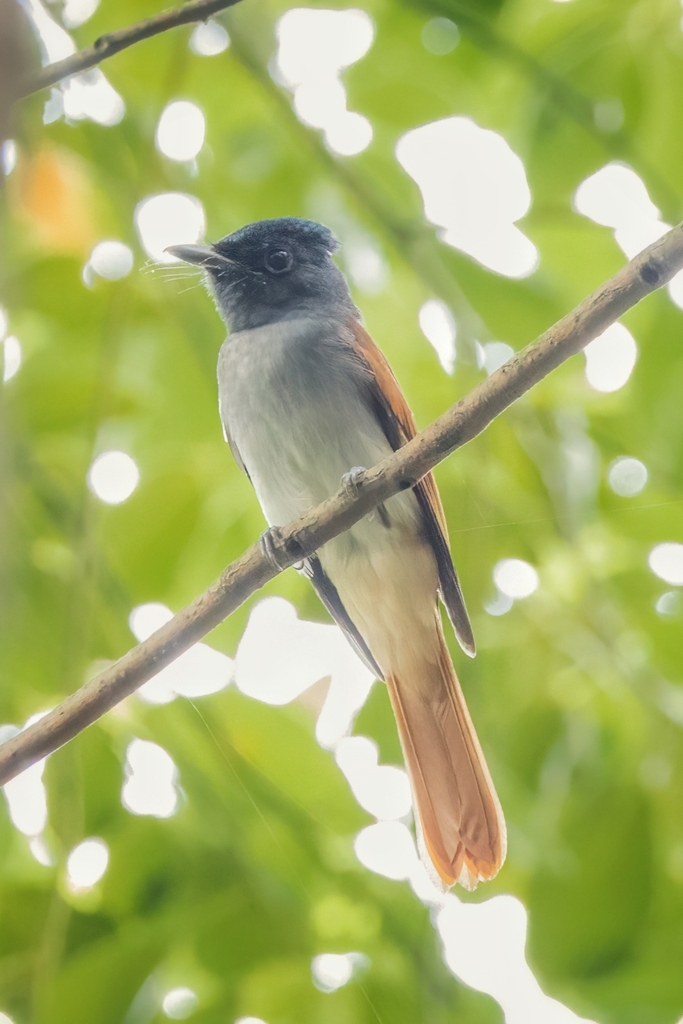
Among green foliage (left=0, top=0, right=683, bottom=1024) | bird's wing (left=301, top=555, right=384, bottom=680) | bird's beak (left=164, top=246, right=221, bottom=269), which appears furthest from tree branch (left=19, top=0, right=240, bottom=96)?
bird's wing (left=301, top=555, right=384, bottom=680)

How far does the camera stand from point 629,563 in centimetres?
172

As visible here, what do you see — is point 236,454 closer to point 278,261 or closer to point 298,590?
point 298,590

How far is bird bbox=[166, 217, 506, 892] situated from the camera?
1836 mm

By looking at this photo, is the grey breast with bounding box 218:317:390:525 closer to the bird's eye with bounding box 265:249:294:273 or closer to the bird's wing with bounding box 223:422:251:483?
the bird's wing with bounding box 223:422:251:483

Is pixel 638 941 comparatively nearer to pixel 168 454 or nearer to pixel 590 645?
pixel 590 645

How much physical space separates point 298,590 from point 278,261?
2.55ft

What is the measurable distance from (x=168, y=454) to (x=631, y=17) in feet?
3.74

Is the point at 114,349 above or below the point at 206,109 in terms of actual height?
below

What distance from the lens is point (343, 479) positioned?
1777mm

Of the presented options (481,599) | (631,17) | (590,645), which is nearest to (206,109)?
(631,17)

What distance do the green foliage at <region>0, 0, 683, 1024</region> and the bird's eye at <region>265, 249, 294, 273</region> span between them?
25cm

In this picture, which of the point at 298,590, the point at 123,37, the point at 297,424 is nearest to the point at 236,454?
the point at 297,424

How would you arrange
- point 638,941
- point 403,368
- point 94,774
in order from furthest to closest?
1. point 403,368
2. point 94,774
3. point 638,941

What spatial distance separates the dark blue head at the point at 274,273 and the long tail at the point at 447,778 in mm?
832
